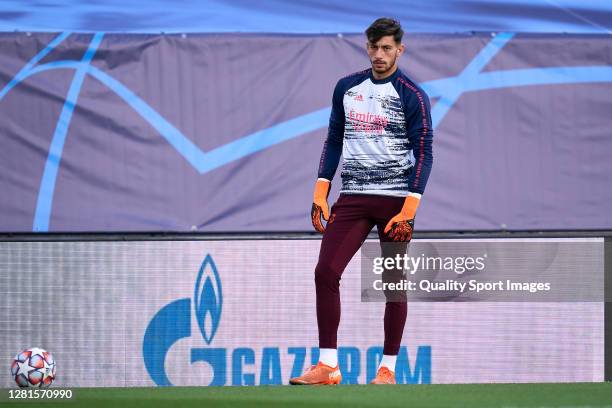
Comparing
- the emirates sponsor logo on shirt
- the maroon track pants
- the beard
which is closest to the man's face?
the beard

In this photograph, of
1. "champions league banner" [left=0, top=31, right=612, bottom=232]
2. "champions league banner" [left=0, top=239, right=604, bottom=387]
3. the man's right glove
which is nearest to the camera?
the man's right glove

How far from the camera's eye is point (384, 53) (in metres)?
6.46

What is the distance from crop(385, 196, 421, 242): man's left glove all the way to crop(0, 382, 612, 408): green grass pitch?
81 centimetres

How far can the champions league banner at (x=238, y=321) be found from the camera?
8484mm

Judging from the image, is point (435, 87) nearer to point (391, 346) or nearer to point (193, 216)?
point (193, 216)

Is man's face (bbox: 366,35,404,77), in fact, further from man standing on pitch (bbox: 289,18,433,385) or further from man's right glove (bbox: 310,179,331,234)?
man's right glove (bbox: 310,179,331,234)

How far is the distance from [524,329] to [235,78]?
2766 millimetres

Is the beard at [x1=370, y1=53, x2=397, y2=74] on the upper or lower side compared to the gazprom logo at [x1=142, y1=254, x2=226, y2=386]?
upper

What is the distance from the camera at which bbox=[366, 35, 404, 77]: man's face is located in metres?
6.45

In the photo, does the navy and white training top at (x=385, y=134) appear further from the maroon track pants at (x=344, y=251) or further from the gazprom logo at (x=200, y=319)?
the gazprom logo at (x=200, y=319)

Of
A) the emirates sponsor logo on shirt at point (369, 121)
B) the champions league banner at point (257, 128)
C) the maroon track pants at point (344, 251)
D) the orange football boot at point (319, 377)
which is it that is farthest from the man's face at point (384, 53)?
the champions league banner at point (257, 128)

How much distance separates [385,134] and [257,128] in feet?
7.62

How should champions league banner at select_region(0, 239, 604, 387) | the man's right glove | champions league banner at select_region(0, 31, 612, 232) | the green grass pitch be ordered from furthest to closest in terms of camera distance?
champions league banner at select_region(0, 31, 612, 232)
champions league banner at select_region(0, 239, 604, 387)
the man's right glove
the green grass pitch

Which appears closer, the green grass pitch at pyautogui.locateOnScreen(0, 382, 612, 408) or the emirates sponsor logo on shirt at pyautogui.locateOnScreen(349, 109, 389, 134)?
the green grass pitch at pyautogui.locateOnScreen(0, 382, 612, 408)
